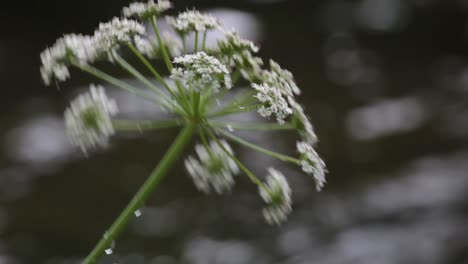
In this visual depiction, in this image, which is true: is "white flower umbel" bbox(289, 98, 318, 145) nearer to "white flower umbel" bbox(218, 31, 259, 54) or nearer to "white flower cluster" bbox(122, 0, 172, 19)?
"white flower umbel" bbox(218, 31, 259, 54)

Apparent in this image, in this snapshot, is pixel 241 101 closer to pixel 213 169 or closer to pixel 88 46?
pixel 213 169

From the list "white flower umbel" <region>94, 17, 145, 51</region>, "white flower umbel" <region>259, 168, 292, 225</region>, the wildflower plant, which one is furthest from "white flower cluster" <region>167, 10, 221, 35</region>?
"white flower umbel" <region>259, 168, 292, 225</region>

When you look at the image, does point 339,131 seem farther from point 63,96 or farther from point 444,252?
point 63,96

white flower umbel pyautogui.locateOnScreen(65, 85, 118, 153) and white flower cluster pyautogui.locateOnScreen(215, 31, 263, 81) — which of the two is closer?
white flower umbel pyautogui.locateOnScreen(65, 85, 118, 153)

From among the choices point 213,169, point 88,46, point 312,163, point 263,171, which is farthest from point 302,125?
point 263,171

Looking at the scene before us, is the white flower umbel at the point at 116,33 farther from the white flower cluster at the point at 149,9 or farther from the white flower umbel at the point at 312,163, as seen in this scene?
the white flower umbel at the point at 312,163

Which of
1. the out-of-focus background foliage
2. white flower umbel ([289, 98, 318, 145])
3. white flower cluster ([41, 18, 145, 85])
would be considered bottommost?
white flower umbel ([289, 98, 318, 145])

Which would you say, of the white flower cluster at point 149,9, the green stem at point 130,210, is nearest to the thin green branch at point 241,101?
the green stem at point 130,210
